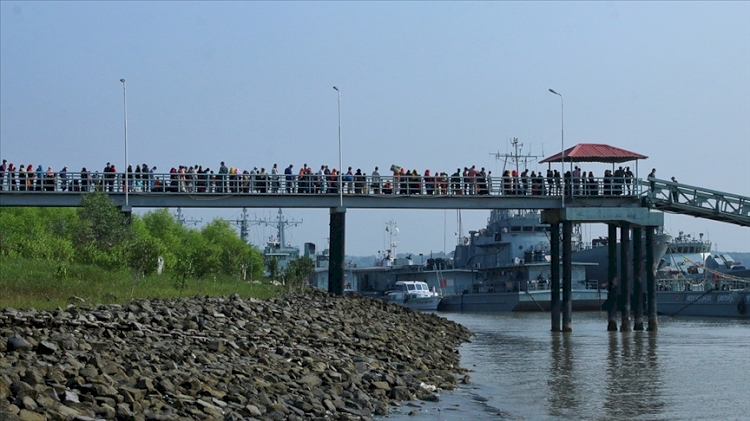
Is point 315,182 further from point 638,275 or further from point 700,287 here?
point 700,287

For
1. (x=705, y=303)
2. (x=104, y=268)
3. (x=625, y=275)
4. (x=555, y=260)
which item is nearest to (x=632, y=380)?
(x=555, y=260)

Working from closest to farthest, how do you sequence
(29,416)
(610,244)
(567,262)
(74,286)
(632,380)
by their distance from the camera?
(29,416) → (632,380) → (74,286) → (567,262) → (610,244)

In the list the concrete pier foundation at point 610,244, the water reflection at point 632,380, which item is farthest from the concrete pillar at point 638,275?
the water reflection at point 632,380

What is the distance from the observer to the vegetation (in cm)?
2803

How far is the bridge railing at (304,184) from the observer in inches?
1690

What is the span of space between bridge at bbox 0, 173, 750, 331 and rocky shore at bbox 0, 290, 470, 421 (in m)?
10.5

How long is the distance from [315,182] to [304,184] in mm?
933

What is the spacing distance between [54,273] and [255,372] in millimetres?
14095

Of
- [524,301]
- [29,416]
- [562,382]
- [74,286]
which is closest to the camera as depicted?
[29,416]

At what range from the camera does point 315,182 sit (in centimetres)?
4362

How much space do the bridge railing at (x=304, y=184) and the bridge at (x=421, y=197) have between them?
0.04 metres

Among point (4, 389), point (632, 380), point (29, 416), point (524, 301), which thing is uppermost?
point (4, 389)

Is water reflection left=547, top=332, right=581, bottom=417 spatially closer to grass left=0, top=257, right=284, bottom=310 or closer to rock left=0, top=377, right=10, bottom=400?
grass left=0, top=257, right=284, bottom=310

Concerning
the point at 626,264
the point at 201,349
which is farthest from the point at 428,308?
the point at 201,349
